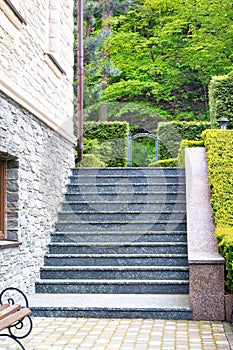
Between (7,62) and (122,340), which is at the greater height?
(7,62)

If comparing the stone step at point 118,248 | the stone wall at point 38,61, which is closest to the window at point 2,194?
the stone wall at point 38,61

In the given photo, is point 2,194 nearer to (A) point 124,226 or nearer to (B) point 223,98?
(A) point 124,226

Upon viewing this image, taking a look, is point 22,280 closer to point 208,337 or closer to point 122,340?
point 122,340

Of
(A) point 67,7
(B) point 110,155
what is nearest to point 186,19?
(B) point 110,155

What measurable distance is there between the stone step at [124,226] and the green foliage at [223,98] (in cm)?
392

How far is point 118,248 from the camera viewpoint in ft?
31.0

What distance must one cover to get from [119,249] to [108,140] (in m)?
6.96

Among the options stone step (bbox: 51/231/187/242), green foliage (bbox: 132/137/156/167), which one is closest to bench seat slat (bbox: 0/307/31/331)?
stone step (bbox: 51/231/187/242)

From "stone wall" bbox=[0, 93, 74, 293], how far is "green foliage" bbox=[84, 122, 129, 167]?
5886 millimetres

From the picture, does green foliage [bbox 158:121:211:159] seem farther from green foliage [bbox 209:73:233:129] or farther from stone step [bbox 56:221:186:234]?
stone step [bbox 56:221:186:234]

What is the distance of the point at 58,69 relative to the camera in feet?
34.9

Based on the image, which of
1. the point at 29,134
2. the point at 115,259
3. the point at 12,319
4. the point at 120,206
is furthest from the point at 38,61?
the point at 12,319

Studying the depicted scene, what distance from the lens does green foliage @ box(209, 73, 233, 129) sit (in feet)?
42.8

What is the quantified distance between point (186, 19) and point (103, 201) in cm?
1394
